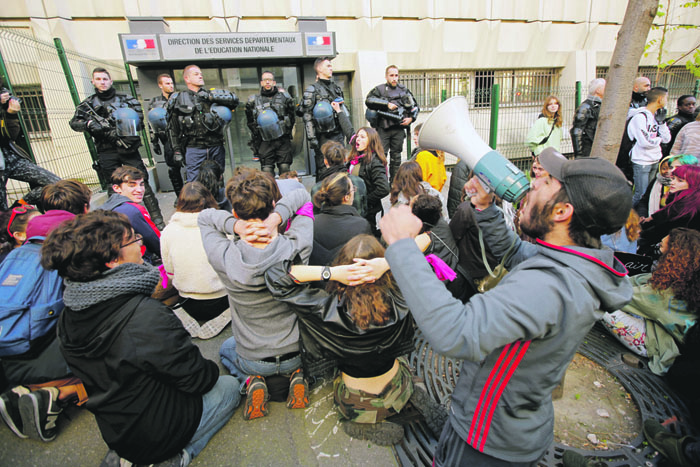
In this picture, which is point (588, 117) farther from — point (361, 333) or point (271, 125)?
point (361, 333)

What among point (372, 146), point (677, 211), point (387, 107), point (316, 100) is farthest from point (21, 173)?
point (677, 211)

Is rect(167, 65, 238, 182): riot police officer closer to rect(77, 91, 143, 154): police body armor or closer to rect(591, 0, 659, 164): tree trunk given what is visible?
rect(77, 91, 143, 154): police body armor

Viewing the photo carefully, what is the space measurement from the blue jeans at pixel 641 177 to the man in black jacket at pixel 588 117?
0.90 meters

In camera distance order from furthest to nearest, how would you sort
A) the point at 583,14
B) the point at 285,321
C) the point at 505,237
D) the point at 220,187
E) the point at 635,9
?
the point at 583,14, the point at 220,187, the point at 635,9, the point at 285,321, the point at 505,237

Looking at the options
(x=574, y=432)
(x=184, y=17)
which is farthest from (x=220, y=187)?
(x=184, y=17)

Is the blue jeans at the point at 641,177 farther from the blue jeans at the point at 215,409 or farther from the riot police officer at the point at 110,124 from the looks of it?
the riot police officer at the point at 110,124

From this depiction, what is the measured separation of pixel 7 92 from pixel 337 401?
5.57m

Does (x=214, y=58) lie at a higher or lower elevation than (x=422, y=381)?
higher

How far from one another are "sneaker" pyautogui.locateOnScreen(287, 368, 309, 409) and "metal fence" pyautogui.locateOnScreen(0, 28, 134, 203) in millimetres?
5243

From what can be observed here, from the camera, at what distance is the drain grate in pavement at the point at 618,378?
2.02m

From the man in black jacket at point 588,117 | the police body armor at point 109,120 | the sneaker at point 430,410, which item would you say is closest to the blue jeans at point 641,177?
the man in black jacket at point 588,117

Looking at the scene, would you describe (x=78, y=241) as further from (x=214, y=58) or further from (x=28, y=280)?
(x=214, y=58)

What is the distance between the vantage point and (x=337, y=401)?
88.0 inches

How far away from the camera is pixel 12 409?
2189mm
